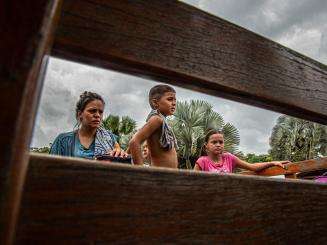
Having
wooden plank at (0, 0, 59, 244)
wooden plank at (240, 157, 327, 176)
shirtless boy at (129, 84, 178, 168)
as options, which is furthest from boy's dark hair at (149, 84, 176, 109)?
wooden plank at (0, 0, 59, 244)

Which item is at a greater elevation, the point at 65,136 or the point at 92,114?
the point at 92,114

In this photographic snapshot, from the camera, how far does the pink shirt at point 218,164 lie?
4.90 m

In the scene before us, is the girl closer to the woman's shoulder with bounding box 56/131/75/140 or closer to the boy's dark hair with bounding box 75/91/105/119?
the boy's dark hair with bounding box 75/91/105/119

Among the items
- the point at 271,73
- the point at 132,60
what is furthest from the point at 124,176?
the point at 271,73

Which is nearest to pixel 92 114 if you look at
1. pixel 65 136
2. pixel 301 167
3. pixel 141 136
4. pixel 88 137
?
pixel 88 137

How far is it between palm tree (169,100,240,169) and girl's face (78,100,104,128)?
1897cm

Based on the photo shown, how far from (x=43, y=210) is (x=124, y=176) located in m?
0.15

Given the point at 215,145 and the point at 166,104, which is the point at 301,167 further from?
the point at 215,145

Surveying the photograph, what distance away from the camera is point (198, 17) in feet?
2.75

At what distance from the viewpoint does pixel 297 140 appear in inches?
1183

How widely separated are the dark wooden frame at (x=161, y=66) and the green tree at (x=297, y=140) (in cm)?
2732

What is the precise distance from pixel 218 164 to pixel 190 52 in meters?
4.35

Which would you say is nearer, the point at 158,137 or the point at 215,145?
the point at 158,137

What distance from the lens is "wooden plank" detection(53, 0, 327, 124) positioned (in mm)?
668
